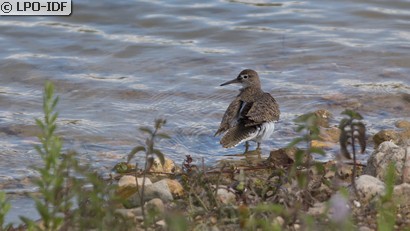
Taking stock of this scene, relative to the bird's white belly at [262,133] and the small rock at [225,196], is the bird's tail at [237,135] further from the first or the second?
the small rock at [225,196]

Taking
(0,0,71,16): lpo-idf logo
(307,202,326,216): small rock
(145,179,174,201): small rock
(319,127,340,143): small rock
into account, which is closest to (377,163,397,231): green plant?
(307,202,326,216): small rock

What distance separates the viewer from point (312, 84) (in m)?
11.3

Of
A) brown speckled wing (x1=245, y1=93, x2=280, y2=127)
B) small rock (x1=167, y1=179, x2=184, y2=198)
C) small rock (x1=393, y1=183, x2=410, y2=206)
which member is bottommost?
brown speckled wing (x1=245, y1=93, x2=280, y2=127)

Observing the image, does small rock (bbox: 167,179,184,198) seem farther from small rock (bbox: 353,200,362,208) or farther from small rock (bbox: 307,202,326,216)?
small rock (bbox: 353,200,362,208)

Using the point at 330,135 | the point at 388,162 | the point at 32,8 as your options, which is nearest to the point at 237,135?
the point at 330,135

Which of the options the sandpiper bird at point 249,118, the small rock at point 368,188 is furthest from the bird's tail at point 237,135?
the small rock at point 368,188

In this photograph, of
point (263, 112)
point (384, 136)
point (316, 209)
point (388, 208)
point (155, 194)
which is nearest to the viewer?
point (388, 208)

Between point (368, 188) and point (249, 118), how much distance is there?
3907mm

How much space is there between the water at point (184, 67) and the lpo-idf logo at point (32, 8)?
19 cm

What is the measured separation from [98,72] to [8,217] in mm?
5071

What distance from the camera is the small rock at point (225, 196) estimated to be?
599 cm

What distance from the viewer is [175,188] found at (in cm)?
671

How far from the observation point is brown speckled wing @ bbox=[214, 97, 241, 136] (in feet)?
31.2

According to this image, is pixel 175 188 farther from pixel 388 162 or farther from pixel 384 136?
pixel 384 136
